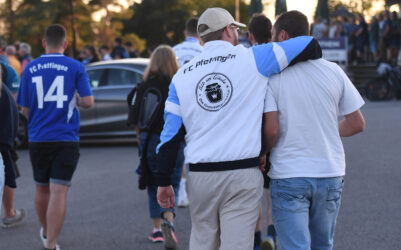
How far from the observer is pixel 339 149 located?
350 centimetres

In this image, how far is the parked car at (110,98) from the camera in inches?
475

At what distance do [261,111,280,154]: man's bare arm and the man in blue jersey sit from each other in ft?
8.24

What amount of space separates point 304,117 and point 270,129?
0.64 ft

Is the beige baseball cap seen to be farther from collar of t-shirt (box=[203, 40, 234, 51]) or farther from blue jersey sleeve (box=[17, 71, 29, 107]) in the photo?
blue jersey sleeve (box=[17, 71, 29, 107])

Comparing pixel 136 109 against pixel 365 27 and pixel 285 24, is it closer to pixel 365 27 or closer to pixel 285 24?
pixel 285 24

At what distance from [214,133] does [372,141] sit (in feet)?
29.4

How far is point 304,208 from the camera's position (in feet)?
11.1

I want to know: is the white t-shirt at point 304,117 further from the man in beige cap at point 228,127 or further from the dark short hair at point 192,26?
the dark short hair at point 192,26

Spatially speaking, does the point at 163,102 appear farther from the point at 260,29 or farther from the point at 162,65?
the point at 260,29

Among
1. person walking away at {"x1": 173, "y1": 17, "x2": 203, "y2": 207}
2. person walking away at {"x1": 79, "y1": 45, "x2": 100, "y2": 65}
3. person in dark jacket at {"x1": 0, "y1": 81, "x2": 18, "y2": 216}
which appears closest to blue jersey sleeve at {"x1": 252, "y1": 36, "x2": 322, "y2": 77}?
person in dark jacket at {"x1": 0, "y1": 81, "x2": 18, "y2": 216}

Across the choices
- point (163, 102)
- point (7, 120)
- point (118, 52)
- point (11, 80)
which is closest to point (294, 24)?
point (163, 102)

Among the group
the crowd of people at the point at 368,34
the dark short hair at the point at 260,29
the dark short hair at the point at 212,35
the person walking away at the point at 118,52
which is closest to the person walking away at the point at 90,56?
the person walking away at the point at 118,52

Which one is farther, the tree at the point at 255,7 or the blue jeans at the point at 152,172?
the tree at the point at 255,7

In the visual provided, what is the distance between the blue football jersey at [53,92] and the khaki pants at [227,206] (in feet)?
7.60
